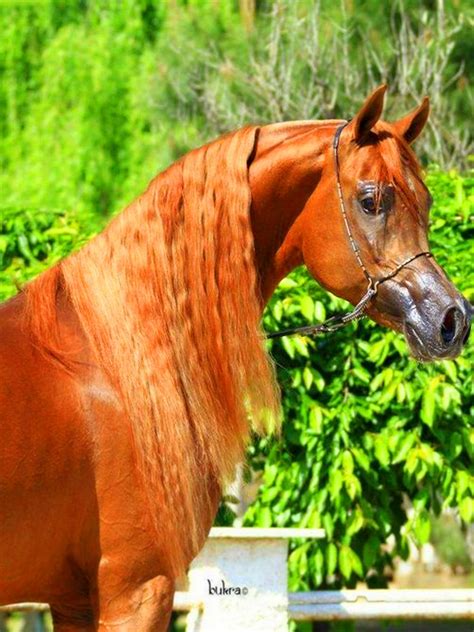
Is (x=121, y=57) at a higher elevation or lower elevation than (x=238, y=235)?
higher

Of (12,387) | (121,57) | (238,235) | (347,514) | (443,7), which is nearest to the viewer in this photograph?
(12,387)

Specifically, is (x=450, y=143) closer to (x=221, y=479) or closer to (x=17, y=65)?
(x=17, y=65)

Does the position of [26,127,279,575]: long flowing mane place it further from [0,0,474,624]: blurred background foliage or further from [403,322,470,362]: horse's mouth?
[0,0,474,624]: blurred background foliage

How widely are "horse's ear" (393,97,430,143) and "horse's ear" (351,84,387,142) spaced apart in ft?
0.55

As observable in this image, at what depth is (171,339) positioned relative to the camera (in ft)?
10.5

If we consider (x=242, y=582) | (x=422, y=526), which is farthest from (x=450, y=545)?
(x=242, y=582)

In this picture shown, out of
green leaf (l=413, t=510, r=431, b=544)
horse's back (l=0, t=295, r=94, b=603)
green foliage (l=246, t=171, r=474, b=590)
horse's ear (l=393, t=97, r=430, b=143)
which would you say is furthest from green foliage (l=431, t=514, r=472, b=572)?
horse's back (l=0, t=295, r=94, b=603)

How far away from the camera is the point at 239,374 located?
3252 millimetres

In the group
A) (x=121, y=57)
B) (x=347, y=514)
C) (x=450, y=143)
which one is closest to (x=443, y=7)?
(x=450, y=143)

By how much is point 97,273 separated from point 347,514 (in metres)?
2.38

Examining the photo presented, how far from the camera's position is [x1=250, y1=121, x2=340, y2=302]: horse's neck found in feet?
11.0

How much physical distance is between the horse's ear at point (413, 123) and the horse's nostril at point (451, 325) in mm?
598

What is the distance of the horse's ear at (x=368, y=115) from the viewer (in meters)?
3.21

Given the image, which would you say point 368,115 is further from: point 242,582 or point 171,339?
point 242,582
